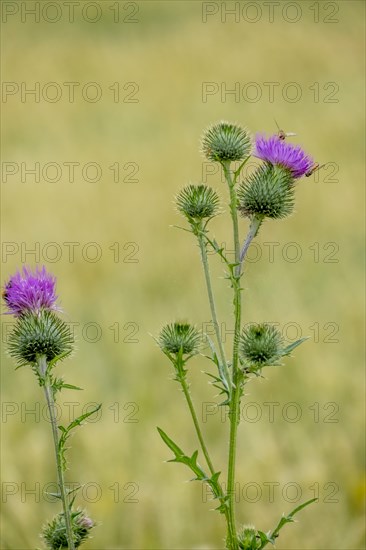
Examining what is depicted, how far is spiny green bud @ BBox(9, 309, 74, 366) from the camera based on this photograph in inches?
92.7

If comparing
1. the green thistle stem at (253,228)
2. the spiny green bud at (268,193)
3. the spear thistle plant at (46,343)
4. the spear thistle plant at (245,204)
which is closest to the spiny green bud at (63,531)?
the spear thistle plant at (46,343)

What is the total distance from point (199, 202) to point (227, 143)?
0.62 feet

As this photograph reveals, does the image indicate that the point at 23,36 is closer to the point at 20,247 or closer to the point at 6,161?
the point at 6,161

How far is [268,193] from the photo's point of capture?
2.51 metres

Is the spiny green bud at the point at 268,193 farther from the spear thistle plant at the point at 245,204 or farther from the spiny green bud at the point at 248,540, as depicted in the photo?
the spiny green bud at the point at 248,540

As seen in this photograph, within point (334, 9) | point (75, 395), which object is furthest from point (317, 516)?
point (334, 9)

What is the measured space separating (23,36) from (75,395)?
1999 cm

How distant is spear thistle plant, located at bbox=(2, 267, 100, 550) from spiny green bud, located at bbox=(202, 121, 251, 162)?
57cm

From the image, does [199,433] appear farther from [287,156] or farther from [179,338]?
[287,156]

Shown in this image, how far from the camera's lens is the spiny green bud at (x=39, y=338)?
2355 millimetres

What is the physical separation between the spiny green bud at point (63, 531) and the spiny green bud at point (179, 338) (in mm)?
500

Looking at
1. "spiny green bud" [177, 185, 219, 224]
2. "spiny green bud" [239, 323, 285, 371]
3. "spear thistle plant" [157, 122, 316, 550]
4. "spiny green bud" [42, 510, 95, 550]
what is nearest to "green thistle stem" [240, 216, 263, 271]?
"spear thistle plant" [157, 122, 316, 550]

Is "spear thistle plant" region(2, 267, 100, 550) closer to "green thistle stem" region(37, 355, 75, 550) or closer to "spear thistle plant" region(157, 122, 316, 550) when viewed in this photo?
"green thistle stem" region(37, 355, 75, 550)

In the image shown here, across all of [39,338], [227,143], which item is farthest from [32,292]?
[227,143]
